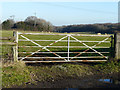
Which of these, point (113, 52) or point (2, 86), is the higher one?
point (113, 52)

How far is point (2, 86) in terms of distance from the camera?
Answer: 5.68 meters

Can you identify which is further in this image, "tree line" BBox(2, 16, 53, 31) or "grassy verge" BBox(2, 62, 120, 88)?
"tree line" BBox(2, 16, 53, 31)

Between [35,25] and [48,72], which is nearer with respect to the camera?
[48,72]

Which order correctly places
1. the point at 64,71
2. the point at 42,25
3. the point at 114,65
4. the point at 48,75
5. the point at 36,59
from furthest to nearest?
the point at 42,25 < the point at 36,59 < the point at 114,65 < the point at 64,71 < the point at 48,75

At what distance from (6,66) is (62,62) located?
2.86m

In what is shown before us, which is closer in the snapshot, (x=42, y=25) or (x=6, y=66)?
(x=6, y=66)

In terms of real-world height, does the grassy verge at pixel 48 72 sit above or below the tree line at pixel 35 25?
below

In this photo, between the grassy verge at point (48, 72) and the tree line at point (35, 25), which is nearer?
the grassy verge at point (48, 72)

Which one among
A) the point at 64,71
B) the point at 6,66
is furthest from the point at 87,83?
the point at 6,66

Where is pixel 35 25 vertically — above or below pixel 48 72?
above

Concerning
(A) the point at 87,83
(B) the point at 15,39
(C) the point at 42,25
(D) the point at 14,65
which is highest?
(C) the point at 42,25

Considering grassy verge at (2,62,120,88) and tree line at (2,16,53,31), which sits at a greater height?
tree line at (2,16,53,31)

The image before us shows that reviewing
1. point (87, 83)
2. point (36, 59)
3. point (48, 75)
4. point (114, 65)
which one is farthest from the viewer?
point (36, 59)

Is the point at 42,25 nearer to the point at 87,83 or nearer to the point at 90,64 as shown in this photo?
the point at 90,64
